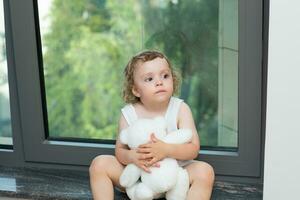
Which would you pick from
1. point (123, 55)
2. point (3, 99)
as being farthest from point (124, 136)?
point (3, 99)

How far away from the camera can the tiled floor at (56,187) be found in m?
1.31

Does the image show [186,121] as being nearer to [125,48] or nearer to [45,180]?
[125,48]

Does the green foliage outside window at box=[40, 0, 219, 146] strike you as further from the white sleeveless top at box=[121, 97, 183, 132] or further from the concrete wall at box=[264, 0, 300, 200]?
the concrete wall at box=[264, 0, 300, 200]

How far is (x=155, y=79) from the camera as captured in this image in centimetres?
121

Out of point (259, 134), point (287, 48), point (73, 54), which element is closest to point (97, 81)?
point (73, 54)

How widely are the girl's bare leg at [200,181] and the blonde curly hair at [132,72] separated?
0.22 metres

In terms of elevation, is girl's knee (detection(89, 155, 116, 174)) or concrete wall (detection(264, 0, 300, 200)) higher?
concrete wall (detection(264, 0, 300, 200))

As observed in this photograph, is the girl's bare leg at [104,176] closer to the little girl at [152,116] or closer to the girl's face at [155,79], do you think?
the little girl at [152,116]

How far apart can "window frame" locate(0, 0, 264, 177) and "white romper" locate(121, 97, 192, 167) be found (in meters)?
0.17

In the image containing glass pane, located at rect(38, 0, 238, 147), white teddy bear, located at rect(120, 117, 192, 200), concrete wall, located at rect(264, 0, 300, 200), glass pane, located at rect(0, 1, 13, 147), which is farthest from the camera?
glass pane, located at rect(0, 1, 13, 147)

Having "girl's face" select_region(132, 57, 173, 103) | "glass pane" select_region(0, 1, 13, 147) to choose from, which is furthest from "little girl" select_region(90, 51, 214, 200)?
"glass pane" select_region(0, 1, 13, 147)

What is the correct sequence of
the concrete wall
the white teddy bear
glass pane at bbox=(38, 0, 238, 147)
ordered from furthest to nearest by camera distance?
glass pane at bbox=(38, 0, 238, 147), the white teddy bear, the concrete wall

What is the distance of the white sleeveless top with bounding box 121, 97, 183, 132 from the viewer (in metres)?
1.27

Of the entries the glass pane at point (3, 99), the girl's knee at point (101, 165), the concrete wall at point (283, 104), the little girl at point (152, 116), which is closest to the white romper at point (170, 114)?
the little girl at point (152, 116)
